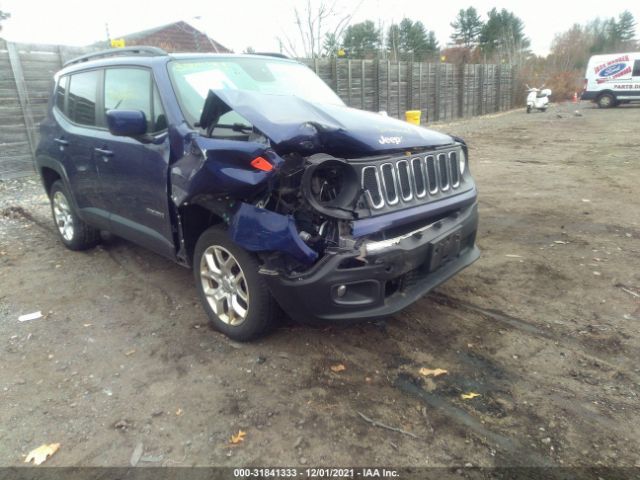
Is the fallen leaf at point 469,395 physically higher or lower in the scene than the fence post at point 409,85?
lower

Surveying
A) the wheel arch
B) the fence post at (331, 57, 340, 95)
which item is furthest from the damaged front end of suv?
the fence post at (331, 57, 340, 95)

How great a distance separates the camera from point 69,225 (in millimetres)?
5367

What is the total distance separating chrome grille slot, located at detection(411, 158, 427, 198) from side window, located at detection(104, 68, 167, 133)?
178 centimetres

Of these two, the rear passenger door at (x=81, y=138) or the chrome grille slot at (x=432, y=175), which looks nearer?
the chrome grille slot at (x=432, y=175)

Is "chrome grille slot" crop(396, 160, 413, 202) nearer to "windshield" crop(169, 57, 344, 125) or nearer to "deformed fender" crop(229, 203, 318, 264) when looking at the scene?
"deformed fender" crop(229, 203, 318, 264)

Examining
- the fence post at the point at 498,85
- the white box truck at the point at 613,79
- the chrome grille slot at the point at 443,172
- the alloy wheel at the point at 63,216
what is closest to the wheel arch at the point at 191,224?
the chrome grille slot at the point at 443,172

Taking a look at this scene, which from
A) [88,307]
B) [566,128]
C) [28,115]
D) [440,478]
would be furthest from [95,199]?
[566,128]

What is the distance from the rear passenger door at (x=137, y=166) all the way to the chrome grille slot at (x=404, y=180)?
1627mm

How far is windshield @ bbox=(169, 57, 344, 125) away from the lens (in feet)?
11.5

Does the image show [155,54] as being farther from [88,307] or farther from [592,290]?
[592,290]

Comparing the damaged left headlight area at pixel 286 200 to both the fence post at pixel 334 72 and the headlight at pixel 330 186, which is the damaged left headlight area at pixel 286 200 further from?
the fence post at pixel 334 72

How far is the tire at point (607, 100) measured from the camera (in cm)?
2592

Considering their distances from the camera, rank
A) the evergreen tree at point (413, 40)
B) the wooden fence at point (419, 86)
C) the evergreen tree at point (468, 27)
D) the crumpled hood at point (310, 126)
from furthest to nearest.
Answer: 1. the evergreen tree at point (468, 27)
2. the evergreen tree at point (413, 40)
3. the wooden fence at point (419, 86)
4. the crumpled hood at point (310, 126)

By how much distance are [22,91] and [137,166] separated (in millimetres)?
7061
